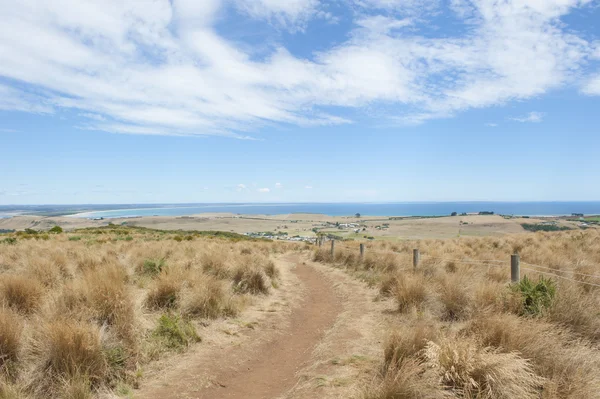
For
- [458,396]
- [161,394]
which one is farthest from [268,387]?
[458,396]

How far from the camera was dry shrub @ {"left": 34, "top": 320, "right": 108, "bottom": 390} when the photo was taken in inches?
184

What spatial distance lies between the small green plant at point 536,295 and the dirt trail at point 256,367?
4.45 metres

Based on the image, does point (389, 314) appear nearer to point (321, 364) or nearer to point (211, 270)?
point (321, 364)

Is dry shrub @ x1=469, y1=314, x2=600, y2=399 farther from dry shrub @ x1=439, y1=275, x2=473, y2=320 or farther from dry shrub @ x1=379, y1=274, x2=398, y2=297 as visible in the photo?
dry shrub @ x1=379, y1=274, x2=398, y2=297

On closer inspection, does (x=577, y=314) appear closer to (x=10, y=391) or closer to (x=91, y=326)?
(x=91, y=326)

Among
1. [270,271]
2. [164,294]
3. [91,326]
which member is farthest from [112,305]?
[270,271]

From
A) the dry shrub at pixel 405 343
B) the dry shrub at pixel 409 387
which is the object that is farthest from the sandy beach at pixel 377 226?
the dry shrub at pixel 409 387

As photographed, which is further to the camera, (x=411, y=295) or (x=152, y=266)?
(x=152, y=266)

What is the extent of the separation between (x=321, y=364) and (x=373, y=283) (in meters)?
7.26

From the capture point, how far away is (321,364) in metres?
6.31

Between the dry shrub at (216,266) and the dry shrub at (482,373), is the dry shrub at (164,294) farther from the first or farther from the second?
the dry shrub at (482,373)

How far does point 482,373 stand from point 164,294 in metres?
6.95

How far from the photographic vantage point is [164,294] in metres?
8.52

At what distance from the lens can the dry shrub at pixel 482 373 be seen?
4.15 meters
